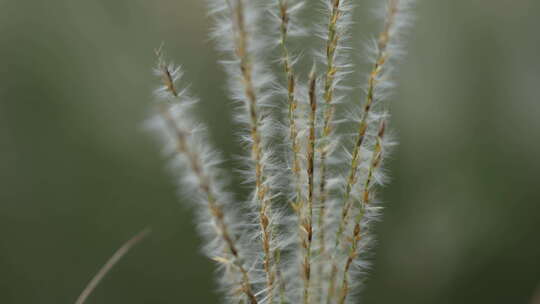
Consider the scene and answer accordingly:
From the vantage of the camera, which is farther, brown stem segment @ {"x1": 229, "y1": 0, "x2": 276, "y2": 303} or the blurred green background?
the blurred green background

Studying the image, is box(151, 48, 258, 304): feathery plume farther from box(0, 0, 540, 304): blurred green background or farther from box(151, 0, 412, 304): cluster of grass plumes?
box(0, 0, 540, 304): blurred green background

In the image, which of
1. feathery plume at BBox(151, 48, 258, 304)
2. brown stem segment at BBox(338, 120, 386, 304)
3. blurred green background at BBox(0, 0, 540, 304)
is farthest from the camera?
blurred green background at BBox(0, 0, 540, 304)

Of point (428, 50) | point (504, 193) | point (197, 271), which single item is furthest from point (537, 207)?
point (197, 271)

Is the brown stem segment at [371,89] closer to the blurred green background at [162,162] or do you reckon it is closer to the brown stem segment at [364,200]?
the brown stem segment at [364,200]

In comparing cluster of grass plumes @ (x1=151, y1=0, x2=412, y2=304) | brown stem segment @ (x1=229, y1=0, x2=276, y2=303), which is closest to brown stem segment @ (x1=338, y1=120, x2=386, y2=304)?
cluster of grass plumes @ (x1=151, y1=0, x2=412, y2=304)

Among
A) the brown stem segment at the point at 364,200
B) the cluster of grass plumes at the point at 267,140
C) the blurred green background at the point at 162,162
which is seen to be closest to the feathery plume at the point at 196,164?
the cluster of grass plumes at the point at 267,140

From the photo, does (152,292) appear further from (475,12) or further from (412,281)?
(475,12)

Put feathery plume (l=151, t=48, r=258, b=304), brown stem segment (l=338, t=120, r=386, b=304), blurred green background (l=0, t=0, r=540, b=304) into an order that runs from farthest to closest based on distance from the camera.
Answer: blurred green background (l=0, t=0, r=540, b=304)
brown stem segment (l=338, t=120, r=386, b=304)
feathery plume (l=151, t=48, r=258, b=304)

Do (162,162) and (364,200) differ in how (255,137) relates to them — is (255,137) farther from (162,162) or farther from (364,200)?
(162,162)
